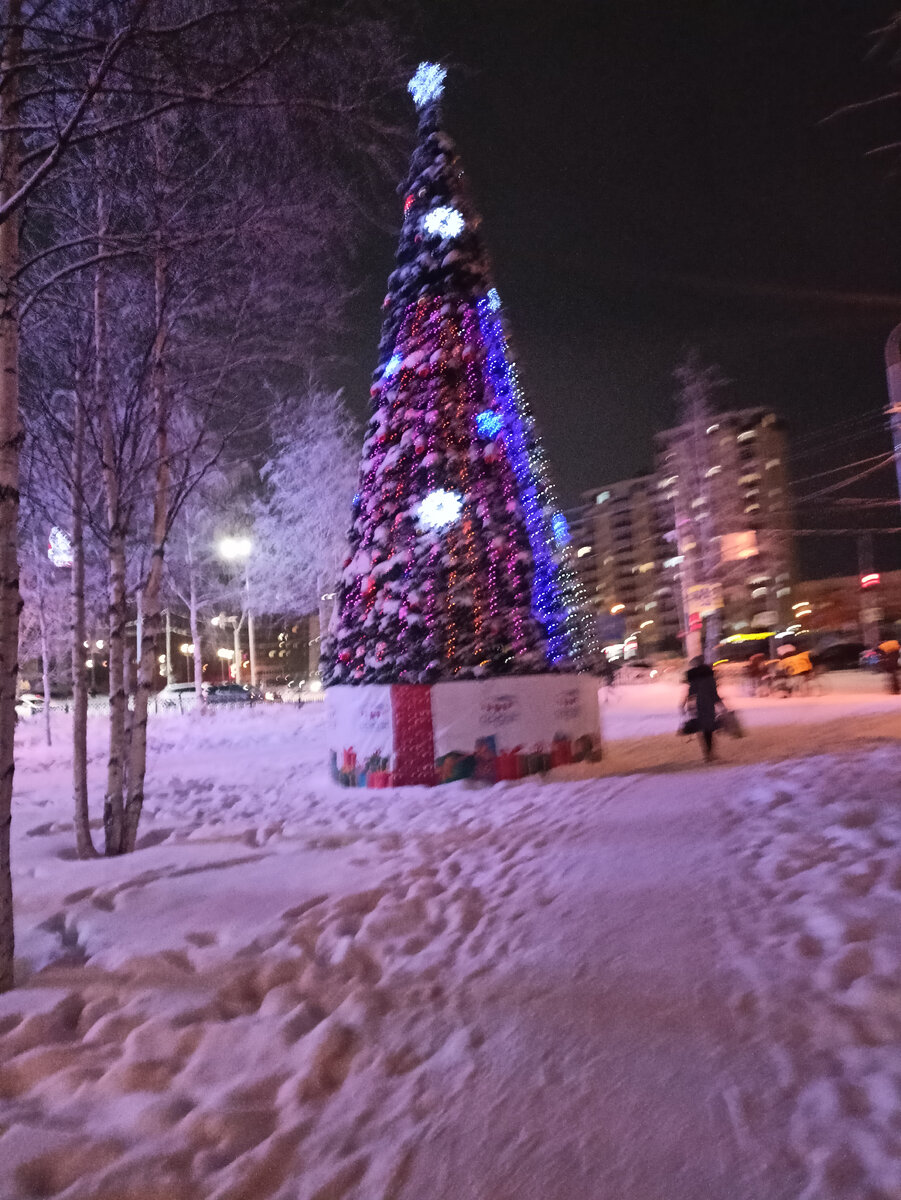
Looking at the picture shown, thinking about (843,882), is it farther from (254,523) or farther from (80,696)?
(254,523)

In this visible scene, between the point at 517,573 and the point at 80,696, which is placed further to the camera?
the point at 517,573

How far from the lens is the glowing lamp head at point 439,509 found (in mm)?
10844

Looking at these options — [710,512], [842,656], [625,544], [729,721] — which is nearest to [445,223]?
[729,721]

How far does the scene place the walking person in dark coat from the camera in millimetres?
10961

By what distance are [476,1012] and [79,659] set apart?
565cm

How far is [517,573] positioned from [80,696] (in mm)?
5554

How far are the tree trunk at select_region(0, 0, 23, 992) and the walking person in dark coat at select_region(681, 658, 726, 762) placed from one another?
8690mm

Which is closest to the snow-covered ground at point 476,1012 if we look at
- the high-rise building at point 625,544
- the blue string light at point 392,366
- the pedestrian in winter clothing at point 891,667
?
the blue string light at point 392,366

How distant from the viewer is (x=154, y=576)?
7371mm

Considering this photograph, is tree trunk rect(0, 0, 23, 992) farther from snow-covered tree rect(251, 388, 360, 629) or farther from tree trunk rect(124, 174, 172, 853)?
snow-covered tree rect(251, 388, 360, 629)

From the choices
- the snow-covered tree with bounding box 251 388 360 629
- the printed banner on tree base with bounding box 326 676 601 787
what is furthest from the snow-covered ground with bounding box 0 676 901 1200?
the snow-covered tree with bounding box 251 388 360 629

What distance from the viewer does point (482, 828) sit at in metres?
7.79

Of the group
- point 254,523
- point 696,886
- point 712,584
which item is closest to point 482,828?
point 696,886

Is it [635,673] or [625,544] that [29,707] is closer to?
[635,673]
